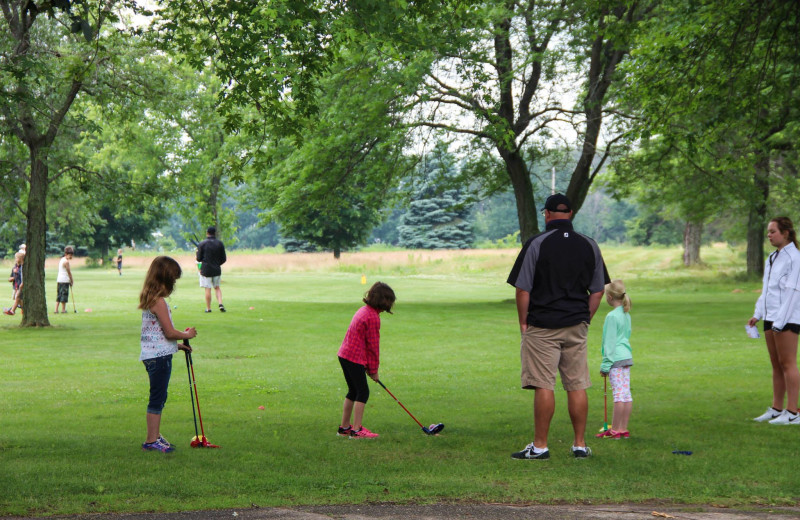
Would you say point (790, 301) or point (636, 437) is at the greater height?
point (790, 301)

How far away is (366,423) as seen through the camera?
9.49 metres

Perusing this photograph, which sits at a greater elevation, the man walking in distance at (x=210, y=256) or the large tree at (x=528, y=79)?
the large tree at (x=528, y=79)

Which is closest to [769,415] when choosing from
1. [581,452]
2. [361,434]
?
[581,452]

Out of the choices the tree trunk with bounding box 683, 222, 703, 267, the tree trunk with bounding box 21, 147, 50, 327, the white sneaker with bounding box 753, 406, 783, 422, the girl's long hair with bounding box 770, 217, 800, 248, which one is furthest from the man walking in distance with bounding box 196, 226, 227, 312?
the tree trunk with bounding box 683, 222, 703, 267

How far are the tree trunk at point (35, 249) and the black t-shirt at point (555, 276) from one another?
15.2m

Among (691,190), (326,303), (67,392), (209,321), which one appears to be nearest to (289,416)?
(67,392)

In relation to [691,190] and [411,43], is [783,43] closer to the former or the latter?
[411,43]

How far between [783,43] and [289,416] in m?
9.24

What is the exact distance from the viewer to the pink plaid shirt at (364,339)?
8273mm

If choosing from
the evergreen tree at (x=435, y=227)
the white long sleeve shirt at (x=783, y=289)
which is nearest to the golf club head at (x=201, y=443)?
the white long sleeve shirt at (x=783, y=289)

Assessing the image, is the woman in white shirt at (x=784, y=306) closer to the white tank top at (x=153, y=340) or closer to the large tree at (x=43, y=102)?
the white tank top at (x=153, y=340)

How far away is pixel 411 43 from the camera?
12.5m

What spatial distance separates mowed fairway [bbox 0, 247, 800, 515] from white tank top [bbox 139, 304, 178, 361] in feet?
2.83

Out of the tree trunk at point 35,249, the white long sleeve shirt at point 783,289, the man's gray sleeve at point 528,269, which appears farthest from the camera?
the tree trunk at point 35,249
